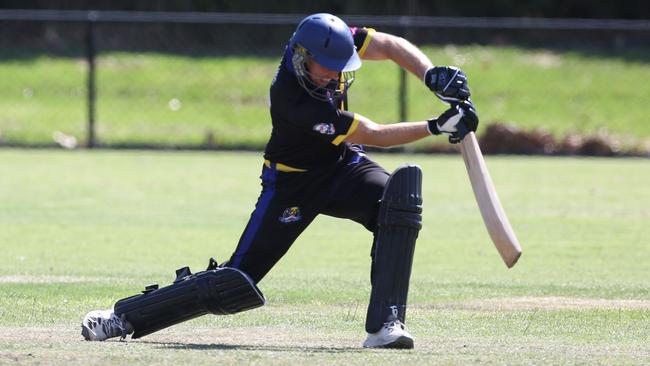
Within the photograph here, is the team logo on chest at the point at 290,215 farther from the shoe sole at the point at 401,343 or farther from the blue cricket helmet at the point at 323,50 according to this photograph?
the shoe sole at the point at 401,343

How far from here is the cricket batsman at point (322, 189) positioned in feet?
20.8

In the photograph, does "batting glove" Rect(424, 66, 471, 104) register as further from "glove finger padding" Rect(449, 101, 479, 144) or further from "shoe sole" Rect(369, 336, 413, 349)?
"shoe sole" Rect(369, 336, 413, 349)

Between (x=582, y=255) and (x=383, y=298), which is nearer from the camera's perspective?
(x=383, y=298)

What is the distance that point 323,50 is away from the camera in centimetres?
633

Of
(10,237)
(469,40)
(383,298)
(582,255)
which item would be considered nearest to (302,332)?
(383,298)

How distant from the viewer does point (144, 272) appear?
9.37 meters

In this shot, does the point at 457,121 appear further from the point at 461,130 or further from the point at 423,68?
the point at 423,68

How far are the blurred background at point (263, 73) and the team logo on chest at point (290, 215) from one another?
1320 cm

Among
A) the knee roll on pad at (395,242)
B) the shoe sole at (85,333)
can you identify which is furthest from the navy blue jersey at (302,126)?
the shoe sole at (85,333)

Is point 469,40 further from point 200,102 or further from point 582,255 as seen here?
point 582,255

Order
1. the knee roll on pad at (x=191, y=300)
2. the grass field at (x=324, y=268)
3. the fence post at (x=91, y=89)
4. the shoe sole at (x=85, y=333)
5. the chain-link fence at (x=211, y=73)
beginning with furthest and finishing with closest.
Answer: the chain-link fence at (x=211, y=73), the fence post at (x=91, y=89), the shoe sole at (x=85, y=333), the knee roll on pad at (x=191, y=300), the grass field at (x=324, y=268)

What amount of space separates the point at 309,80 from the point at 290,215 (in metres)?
0.74

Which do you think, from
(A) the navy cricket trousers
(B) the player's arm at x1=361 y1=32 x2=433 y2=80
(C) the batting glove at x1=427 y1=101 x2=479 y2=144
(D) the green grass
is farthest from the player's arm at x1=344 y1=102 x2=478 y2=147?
(D) the green grass

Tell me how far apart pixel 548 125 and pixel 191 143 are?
6315mm
